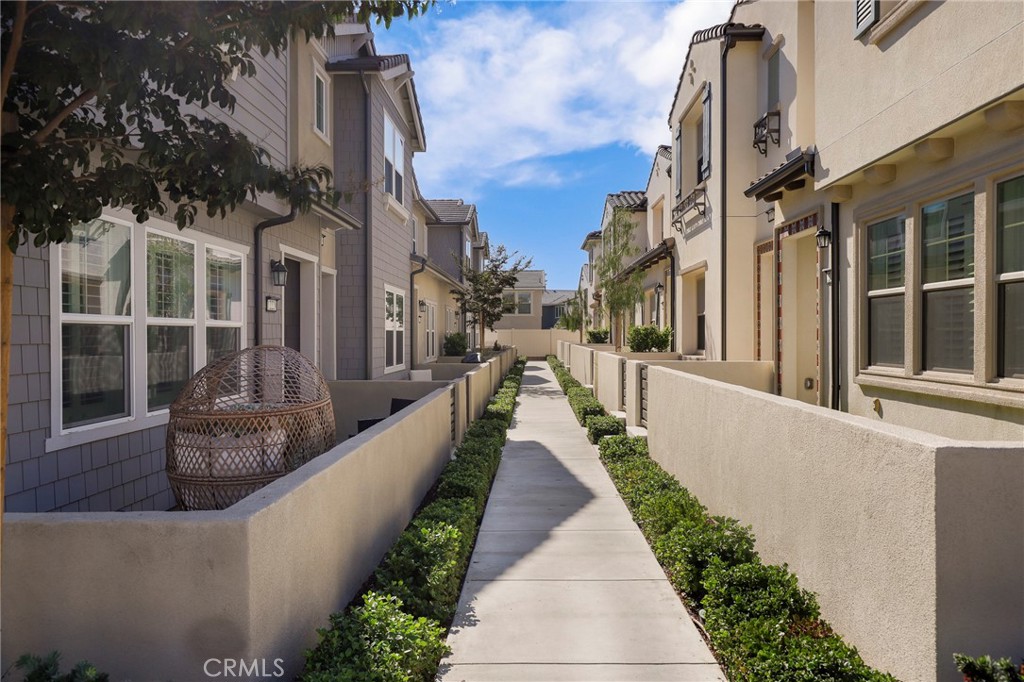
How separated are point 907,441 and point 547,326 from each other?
189 ft

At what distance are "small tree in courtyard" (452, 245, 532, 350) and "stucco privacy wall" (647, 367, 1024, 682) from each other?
22.5 meters

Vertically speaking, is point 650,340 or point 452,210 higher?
point 452,210

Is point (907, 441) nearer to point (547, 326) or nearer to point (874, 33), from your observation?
point (874, 33)

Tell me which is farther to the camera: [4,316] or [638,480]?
[638,480]

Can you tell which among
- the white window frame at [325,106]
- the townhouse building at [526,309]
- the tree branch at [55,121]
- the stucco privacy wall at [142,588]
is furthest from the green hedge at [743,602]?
the townhouse building at [526,309]

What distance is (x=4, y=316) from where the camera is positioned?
255 cm

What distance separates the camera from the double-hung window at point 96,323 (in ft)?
15.1

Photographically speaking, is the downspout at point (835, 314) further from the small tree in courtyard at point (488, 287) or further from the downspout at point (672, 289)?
the small tree in courtyard at point (488, 287)

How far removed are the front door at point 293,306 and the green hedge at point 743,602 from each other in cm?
658

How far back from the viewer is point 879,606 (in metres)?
3.01

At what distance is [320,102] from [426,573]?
337 inches

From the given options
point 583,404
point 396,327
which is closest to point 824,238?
point 583,404

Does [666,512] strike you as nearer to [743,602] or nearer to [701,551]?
[701,551]

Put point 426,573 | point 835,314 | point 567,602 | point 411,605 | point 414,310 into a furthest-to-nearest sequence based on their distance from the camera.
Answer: point 414,310 → point 835,314 → point 567,602 → point 426,573 → point 411,605
